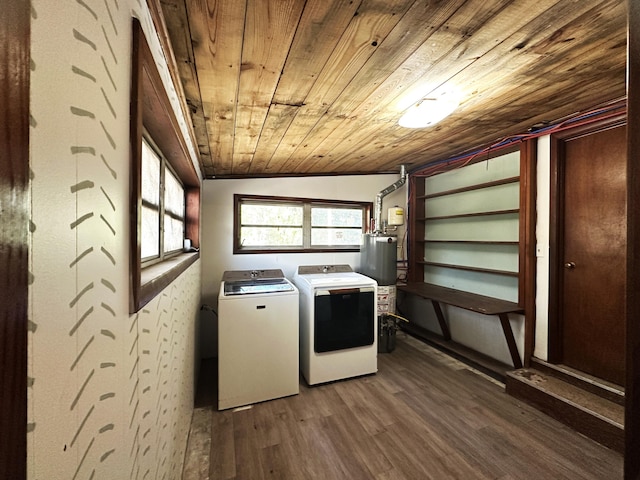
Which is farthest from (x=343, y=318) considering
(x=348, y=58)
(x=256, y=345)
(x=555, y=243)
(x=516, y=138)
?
(x=516, y=138)

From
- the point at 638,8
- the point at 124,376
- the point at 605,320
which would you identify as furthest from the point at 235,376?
the point at 605,320

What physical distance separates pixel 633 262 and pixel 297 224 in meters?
2.76

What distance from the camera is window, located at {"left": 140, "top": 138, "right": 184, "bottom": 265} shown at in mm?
1132

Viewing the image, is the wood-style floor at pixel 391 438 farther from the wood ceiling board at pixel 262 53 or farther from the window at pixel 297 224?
the wood ceiling board at pixel 262 53

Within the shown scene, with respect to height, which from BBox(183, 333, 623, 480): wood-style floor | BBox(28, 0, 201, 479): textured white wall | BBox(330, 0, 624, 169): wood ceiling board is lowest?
BBox(183, 333, 623, 480): wood-style floor

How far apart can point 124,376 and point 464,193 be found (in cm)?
315

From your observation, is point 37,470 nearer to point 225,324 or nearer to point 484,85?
point 225,324

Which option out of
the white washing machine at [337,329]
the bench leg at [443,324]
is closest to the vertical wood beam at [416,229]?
the bench leg at [443,324]

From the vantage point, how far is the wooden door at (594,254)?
1727mm

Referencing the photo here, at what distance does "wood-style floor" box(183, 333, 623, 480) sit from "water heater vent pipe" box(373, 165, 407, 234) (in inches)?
68.6

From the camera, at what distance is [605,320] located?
70.9 inches

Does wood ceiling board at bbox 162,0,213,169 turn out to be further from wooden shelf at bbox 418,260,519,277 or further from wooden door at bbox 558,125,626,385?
wooden shelf at bbox 418,260,519,277

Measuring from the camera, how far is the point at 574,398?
172 centimetres

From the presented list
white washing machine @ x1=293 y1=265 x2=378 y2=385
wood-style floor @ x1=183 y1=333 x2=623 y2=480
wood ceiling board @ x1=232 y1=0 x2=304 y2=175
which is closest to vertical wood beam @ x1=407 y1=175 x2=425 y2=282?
white washing machine @ x1=293 y1=265 x2=378 y2=385
